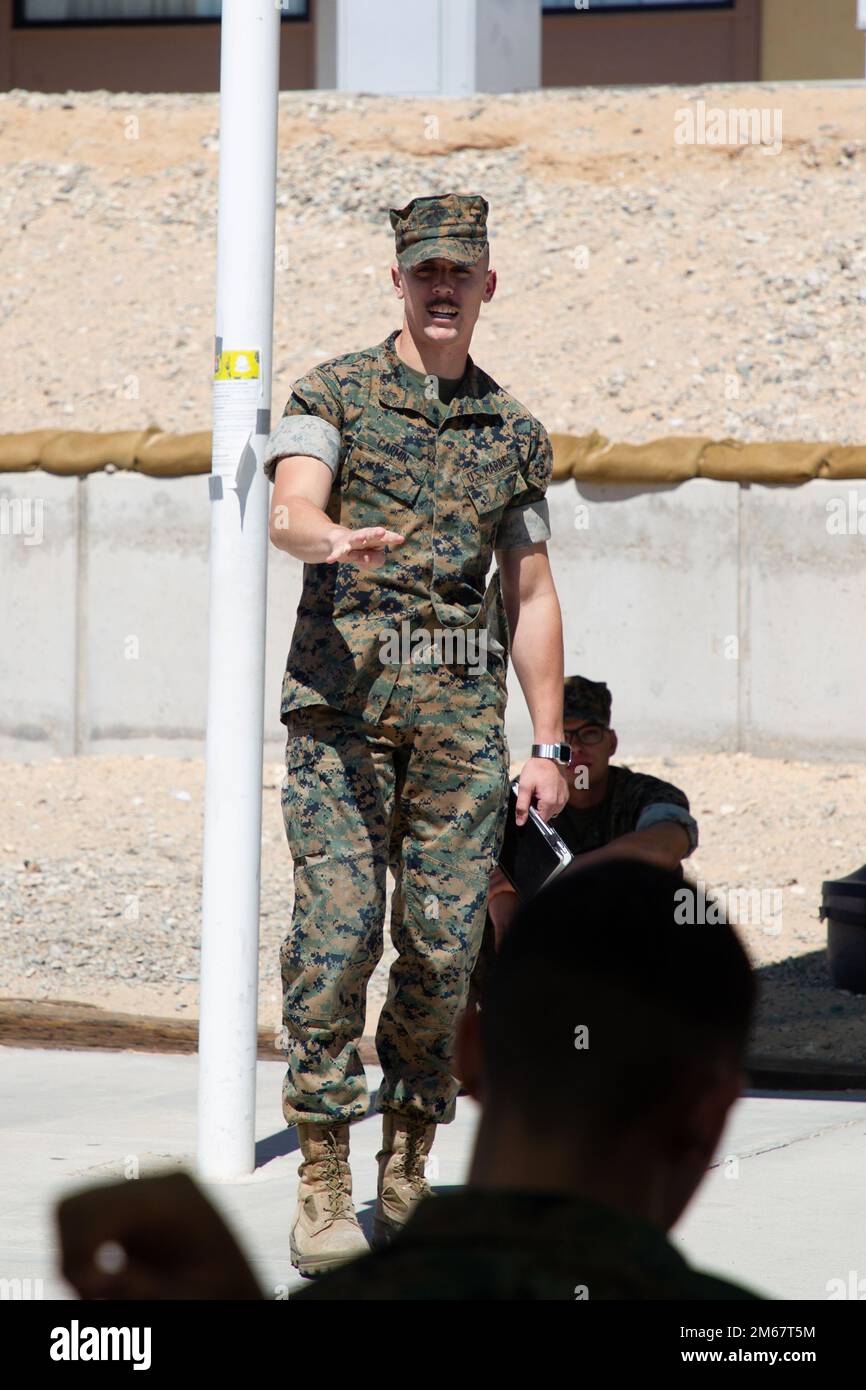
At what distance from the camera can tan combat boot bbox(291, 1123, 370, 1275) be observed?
397cm

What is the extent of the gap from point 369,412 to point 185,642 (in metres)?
8.23

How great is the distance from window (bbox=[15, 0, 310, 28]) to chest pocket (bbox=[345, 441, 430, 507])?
750 inches

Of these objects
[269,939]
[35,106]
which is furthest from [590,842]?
[35,106]

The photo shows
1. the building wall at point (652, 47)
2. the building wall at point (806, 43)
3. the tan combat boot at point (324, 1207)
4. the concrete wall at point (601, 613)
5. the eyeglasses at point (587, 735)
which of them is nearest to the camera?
the tan combat boot at point (324, 1207)

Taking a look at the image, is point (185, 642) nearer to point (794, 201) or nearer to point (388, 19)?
point (794, 201)

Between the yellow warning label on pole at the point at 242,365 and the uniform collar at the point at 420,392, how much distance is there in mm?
499

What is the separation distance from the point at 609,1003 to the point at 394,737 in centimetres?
281

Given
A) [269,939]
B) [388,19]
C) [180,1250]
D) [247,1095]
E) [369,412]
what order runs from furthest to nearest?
[388,19] < [269,939] < [247,1095] < [369,412] < [180,1250]

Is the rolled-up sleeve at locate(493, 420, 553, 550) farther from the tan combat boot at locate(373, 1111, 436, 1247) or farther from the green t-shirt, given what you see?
the tan combat boot at locate(373, 1111, 436, 1247)

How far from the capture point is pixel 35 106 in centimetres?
1878

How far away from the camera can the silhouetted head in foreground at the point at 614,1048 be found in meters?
1.33
